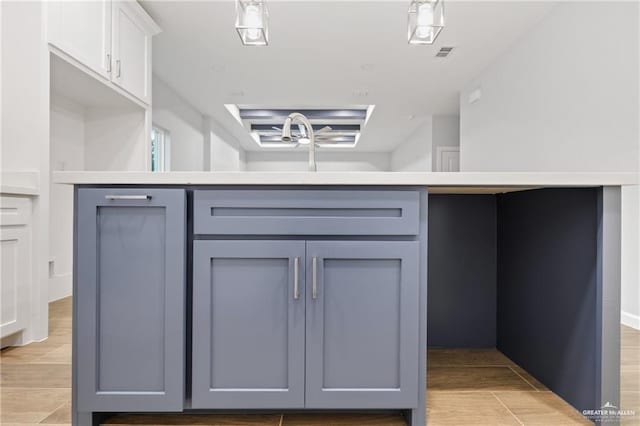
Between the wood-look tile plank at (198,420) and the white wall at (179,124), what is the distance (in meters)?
4.15

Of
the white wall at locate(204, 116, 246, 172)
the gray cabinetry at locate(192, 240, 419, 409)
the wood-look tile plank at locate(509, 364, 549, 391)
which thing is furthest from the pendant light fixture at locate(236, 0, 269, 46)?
the white wall at locate(204, 116, 246, 172)

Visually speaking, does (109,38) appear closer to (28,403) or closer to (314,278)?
(28,403)

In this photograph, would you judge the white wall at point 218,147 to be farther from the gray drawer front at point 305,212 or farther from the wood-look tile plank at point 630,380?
the wood-look tile plank at point 630,380

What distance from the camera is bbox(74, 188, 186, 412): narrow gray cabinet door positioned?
1199 mm

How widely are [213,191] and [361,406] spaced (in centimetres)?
85

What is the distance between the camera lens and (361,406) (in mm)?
1215

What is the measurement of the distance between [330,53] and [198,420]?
12.8ft

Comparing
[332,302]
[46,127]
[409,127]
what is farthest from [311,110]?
[332,302]

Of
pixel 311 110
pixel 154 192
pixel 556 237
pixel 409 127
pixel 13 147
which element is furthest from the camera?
pixel 409 127

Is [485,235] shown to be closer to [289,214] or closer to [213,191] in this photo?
[289,214]

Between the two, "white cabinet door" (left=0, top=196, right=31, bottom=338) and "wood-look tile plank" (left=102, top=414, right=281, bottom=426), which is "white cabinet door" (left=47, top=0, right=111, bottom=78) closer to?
"white cabinet door" (left=0, top=196, right=31, bottom=338)

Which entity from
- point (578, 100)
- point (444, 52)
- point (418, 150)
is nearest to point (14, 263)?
point (578, 100)

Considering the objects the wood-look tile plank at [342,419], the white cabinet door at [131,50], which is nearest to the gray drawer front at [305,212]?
the wood-look tile plank at [342,419]

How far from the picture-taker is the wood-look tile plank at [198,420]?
4.35 feet
